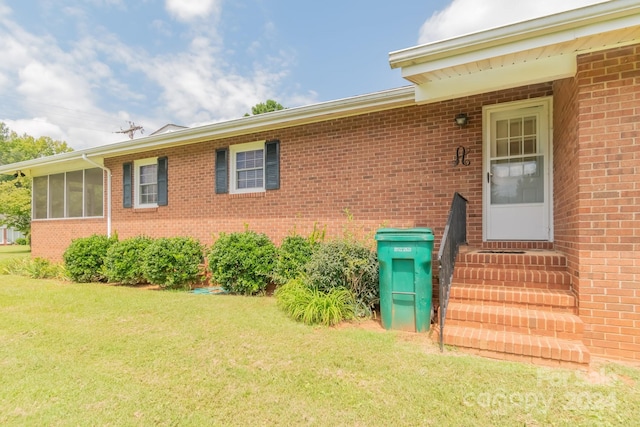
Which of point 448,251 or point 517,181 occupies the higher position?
point 517,181

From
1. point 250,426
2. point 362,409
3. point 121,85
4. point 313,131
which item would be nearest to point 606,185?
point 362,409

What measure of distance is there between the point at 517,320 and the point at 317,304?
7.76 ft

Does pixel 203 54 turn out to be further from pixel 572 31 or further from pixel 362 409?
pixel 362 409

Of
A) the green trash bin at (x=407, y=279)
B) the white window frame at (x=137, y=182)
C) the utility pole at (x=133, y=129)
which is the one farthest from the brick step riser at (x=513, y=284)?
the utility pole at (x=133, y=129)

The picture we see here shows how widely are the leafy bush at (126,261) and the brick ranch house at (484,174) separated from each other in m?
1.08

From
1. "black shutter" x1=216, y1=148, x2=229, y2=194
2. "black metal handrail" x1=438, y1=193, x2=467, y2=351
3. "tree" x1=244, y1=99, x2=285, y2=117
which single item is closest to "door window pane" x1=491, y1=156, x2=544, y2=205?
"black metal handrail" x1=438, y1=193, x2=467, y2=351

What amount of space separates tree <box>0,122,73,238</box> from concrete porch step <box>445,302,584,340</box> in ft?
88.4

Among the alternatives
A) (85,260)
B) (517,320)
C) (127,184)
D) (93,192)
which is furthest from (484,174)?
(93,192)

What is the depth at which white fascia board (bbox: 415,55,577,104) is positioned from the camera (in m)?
3.63

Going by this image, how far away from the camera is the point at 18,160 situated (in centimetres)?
4684

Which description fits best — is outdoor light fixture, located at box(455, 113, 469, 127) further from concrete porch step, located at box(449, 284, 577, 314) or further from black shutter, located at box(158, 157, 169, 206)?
black shutter, located at box(158, 157, 169, 206)

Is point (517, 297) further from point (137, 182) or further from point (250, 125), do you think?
point (137, 182)

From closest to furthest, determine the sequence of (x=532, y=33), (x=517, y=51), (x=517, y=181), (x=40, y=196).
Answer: (x=532, y=33) < (x=517, y=51) < (x=517, y=181) < (x=40, y=196)

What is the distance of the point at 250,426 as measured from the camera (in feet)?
7.60
